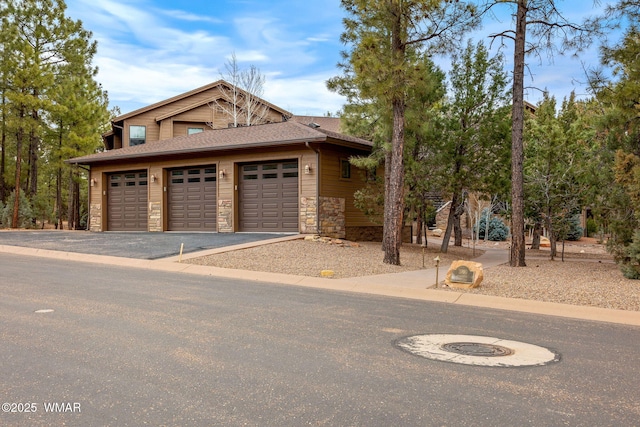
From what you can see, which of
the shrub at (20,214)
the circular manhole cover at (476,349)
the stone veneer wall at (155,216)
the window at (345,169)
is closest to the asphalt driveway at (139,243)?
the stone veneer wall at (155,216)

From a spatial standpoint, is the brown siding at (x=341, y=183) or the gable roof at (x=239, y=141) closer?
the gable roof at (x=239, y=141)

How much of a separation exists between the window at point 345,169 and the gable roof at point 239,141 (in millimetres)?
766

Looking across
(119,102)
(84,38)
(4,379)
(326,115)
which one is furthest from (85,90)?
(4,379)

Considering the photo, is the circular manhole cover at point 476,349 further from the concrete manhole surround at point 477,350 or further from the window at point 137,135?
the window at point 137,135

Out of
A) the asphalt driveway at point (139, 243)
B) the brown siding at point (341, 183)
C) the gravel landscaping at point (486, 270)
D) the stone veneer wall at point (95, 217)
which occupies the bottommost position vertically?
the gravel landscaping at point (486, 270)

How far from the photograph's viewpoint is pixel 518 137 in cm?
1471

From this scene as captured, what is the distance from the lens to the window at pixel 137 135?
32.7 m

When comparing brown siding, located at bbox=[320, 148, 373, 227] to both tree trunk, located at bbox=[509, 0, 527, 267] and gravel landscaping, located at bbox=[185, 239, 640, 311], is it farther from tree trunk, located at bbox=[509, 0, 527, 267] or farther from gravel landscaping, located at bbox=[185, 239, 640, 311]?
tree trunk, located at bbox=[509, 0, 527, 267]

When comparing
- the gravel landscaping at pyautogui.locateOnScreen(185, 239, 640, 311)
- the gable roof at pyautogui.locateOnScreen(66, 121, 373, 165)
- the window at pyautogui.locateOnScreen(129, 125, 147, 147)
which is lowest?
the gravel landscaping at pyautogui.locateOnScreen(185, 239, 640, 311)

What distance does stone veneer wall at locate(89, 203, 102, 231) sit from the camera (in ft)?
82.0

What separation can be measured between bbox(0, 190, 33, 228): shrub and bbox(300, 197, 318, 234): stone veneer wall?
1915 centimetres

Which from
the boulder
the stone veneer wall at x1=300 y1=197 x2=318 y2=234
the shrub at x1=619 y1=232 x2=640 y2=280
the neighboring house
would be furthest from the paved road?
the neighboring house

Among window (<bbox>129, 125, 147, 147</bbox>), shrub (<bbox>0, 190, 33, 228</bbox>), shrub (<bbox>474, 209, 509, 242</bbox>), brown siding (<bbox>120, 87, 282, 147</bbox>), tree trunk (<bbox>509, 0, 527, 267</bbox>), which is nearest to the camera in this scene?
tree trunk (<bbox>509, 0, 527, 267</bbox>)

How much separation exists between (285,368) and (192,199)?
61.2 ft
